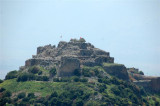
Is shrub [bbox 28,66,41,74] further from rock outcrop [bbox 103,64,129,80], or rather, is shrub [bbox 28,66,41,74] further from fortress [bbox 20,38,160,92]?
rock outcrop [bbox 103,64,129,80]

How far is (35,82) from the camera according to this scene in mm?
92438

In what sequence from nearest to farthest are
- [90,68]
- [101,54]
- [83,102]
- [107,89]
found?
[83,102]
[107,89]
[90,68]
[101,54]

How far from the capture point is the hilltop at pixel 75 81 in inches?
3327

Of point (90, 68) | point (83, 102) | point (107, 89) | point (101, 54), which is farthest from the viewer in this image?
point (101, 54)

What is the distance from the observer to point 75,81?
Result: 92.2 metres

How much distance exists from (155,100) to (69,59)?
24.3m

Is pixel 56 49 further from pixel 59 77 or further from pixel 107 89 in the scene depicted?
pixel 107 89

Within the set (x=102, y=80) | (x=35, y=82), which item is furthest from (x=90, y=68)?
(x=35, y=82)

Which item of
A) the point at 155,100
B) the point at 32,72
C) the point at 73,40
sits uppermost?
the point at 73,40

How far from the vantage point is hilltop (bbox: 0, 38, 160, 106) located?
8450 cm

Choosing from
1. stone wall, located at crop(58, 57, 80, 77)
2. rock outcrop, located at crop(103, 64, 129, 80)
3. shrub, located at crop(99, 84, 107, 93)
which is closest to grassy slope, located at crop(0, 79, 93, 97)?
shrub, located at crop(99, 84, 107, 93)

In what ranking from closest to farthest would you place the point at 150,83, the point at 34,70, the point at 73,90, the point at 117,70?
the point at 73,90 → the point at 34,70 → the point at 117,70 → the point at 150,83

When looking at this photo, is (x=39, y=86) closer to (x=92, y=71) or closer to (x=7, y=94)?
(x=7, y=94)

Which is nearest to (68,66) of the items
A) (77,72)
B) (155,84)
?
(77,72)
